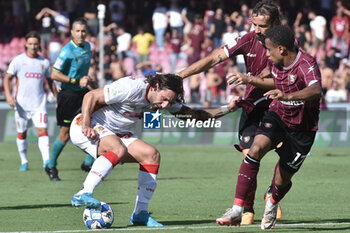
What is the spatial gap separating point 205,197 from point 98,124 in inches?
135

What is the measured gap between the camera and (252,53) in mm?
9172

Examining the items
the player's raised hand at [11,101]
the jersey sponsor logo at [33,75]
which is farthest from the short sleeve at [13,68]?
the player's raised hand at [11,101]

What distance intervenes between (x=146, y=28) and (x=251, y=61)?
19.8 m

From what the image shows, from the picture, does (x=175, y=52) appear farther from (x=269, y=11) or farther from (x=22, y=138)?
(x=269, y=11)

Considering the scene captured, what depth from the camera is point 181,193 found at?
12.2 meters

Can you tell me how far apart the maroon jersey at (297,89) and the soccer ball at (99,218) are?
2.07m

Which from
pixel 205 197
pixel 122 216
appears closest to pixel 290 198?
pixel 205 197

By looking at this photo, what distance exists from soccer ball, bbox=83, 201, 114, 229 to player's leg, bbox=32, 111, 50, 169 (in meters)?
6.25

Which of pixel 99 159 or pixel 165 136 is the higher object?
pixel 99 159

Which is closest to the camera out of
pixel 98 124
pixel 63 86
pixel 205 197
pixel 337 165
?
pixel 98 124

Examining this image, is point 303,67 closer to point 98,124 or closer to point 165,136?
point 98,124

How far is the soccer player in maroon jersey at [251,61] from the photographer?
29.0ft

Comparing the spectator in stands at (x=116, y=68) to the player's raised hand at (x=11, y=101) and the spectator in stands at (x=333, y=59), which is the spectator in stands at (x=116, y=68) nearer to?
the spectator in stands at (x=333, y=59)

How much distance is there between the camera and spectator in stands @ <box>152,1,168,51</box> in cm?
2834
